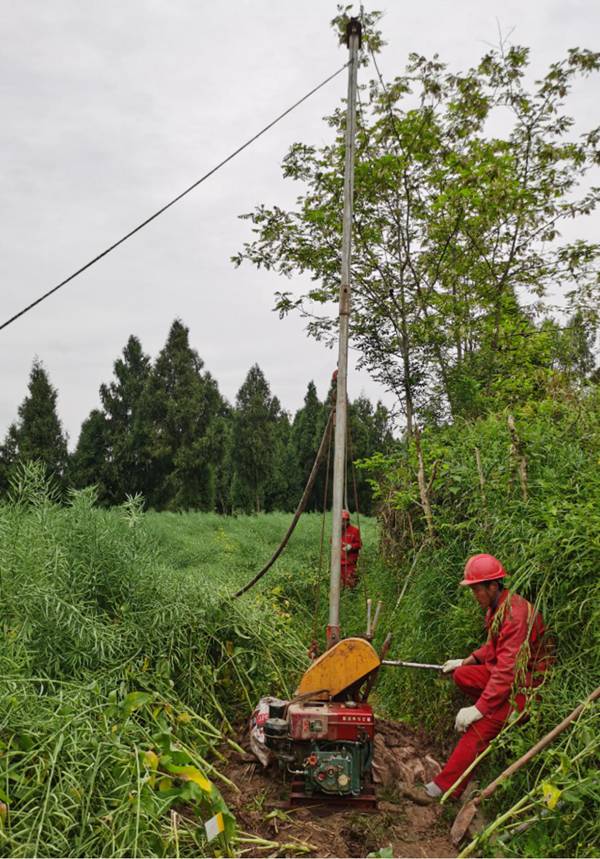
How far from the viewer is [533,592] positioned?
4012 millimetres

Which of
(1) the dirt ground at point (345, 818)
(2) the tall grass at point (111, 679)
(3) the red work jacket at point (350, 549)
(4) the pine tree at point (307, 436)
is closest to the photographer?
(2) the tall grass at point (111, 679)

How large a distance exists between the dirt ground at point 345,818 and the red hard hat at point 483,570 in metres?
1.30

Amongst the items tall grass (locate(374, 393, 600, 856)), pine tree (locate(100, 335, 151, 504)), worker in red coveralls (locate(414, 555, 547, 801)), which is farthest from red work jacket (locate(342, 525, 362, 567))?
pine tree (locate(100, 335, 151, 504))

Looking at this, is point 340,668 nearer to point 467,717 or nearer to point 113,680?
point 467,717

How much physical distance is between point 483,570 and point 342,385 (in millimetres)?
1585

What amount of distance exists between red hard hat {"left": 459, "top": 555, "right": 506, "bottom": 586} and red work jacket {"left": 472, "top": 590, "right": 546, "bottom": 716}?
134 mm

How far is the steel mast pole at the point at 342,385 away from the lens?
14.2 ft

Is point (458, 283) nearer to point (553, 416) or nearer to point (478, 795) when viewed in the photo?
point (553, 416)

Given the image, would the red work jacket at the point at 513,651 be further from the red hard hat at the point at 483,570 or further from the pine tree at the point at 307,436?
the pine tree at the point at 307,436

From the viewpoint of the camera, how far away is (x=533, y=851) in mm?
2947

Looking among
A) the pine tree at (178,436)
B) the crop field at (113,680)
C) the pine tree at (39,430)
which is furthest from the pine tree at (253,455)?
the crop field at (113,680)

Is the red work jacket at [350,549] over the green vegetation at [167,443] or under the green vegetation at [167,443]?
under

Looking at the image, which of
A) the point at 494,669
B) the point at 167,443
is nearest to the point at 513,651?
the point at 494,669

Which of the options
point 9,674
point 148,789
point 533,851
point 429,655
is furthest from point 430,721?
point 9,674
